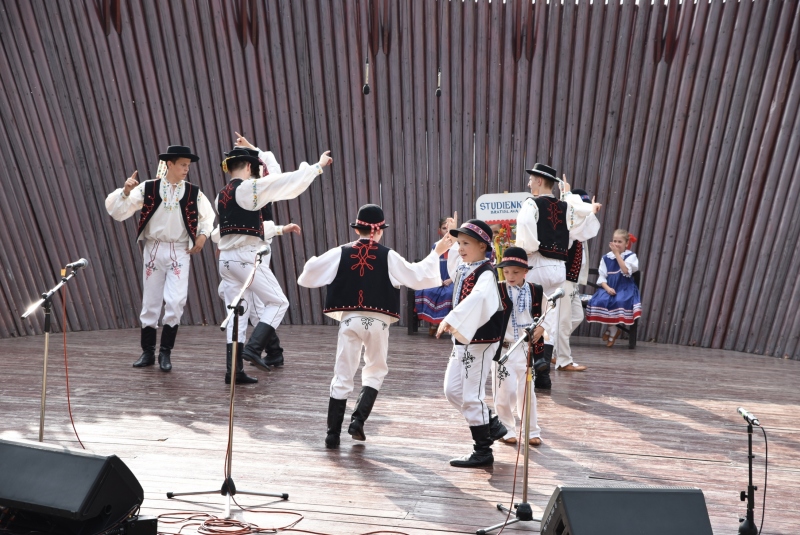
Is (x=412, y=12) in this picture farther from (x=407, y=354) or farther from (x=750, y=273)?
(x=750, y=273)

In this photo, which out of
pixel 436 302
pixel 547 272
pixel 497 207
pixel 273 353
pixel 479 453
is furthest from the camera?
pixel 436 302

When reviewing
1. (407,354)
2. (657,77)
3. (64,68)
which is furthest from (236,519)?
(657,77)

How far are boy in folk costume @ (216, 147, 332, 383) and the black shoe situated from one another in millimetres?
2192

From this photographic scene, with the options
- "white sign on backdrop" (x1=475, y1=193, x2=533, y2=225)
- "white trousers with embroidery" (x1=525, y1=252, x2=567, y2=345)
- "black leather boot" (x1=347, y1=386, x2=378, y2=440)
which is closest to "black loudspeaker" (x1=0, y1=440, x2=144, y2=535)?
"black leather boot" (x1=347, y1=386, x2=378, y2=440)

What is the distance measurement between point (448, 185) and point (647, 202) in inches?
82.4

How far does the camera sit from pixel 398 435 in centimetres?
503

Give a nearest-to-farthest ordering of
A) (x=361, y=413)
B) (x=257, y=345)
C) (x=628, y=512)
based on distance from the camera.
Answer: (x=628, y=512)
(x=361, y=413)
(x=257, y=345)

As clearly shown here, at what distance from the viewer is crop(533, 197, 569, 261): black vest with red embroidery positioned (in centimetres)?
642

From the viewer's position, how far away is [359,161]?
9.70 meters

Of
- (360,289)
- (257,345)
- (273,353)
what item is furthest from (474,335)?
(273,353)

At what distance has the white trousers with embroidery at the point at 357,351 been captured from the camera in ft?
15.8

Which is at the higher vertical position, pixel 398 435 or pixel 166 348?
pixel 398 435

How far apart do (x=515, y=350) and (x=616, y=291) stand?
4185mm

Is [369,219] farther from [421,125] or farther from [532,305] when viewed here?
[421,125]
